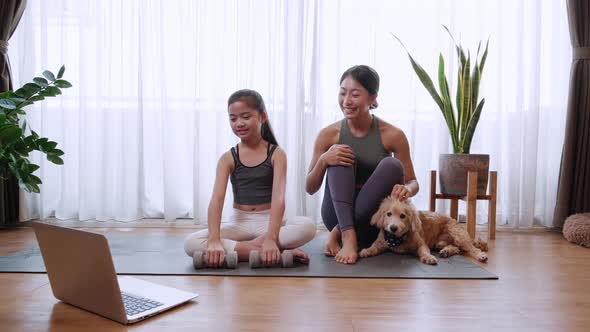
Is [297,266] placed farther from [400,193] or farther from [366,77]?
[366,77]

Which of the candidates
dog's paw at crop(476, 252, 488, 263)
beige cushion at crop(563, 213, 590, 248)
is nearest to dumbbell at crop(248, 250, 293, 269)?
dog's paw at crop(476, 252, 488, 263)

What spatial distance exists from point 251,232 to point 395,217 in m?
0.57

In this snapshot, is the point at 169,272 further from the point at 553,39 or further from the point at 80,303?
the point at 553,39

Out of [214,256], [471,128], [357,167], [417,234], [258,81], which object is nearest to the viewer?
[214,256]

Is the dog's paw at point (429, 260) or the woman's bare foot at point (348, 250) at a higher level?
the woman's bare foot at point (348, 250)

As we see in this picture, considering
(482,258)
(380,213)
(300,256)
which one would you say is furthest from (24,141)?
(482,258)

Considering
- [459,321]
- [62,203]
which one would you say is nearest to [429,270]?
[459,321]

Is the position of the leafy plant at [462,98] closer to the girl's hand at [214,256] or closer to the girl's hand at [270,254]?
the girl's hand at [270,254]

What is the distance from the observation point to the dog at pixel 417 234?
1.76 m

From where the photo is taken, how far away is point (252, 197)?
184cm

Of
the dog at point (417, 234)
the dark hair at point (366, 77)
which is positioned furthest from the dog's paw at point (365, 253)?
the dark hair at point (366, 77)

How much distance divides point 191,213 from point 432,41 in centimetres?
176

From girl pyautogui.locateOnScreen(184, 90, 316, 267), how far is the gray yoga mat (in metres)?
0.08

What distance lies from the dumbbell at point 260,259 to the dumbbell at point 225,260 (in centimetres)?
6
